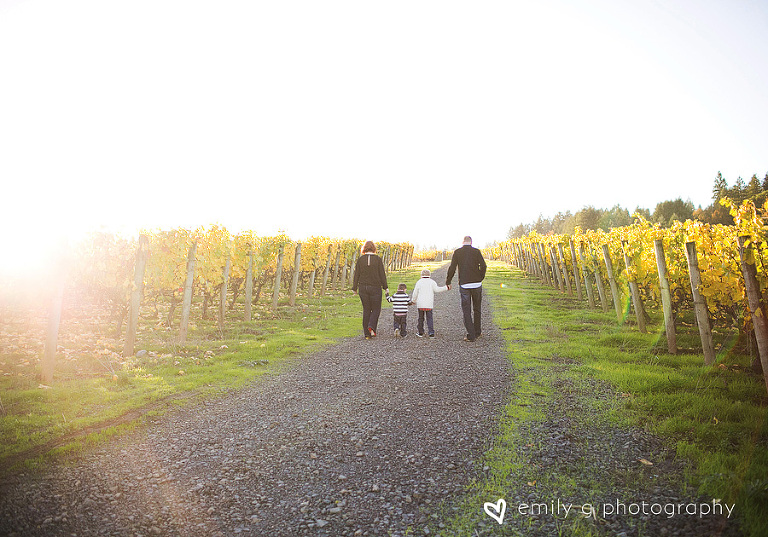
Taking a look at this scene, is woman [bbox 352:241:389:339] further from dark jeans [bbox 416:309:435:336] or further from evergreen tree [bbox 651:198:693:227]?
evergreen tree [bbox 651:198:693:227]

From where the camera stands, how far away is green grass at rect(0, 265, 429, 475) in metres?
4.57

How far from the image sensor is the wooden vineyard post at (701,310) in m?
6.57

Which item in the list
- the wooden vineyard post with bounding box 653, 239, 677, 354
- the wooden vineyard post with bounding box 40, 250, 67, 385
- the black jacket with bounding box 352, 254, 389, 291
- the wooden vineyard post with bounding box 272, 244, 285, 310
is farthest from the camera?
the wooden vineyard post with bounding box 272, 244, 285, 310

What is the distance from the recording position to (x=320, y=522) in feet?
10.3

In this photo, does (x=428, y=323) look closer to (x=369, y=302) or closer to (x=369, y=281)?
(x=369, y=302)

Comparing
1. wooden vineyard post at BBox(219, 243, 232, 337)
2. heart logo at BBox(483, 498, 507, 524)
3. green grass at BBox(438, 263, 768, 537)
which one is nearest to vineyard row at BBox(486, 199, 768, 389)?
green grass at BBox(438, 263, 768, 537)

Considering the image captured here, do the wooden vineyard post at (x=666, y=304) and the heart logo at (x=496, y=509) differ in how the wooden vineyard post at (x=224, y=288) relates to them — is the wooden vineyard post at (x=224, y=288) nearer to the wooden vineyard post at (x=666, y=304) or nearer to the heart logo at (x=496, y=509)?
the heart logo at (x=496, y=509)

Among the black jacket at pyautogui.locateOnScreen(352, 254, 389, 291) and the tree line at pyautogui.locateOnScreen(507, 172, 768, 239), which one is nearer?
the black jacket at pyautogui.locateOnScreen(352, 254, 389, 291)

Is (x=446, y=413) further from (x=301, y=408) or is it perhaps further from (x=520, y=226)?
(x=520, y=226)

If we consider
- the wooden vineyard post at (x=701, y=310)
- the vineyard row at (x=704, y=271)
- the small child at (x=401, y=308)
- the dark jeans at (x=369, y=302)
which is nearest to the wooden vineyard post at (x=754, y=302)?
the vineyard row at (x=704, y=271)

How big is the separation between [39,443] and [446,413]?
14.4 feet

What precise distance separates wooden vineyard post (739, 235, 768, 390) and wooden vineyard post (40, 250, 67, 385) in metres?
9.63

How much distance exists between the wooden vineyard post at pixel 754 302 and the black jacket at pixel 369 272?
6.64 meters

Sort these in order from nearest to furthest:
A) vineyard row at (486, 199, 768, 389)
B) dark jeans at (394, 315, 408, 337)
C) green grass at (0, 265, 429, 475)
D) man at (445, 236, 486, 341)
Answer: green grass at (0, 265, 429, 475), vineyard row at (486, 199, 768, 389), man at (445, 236, 486, 341), dark jeans at (394, 315, 408, 337)
